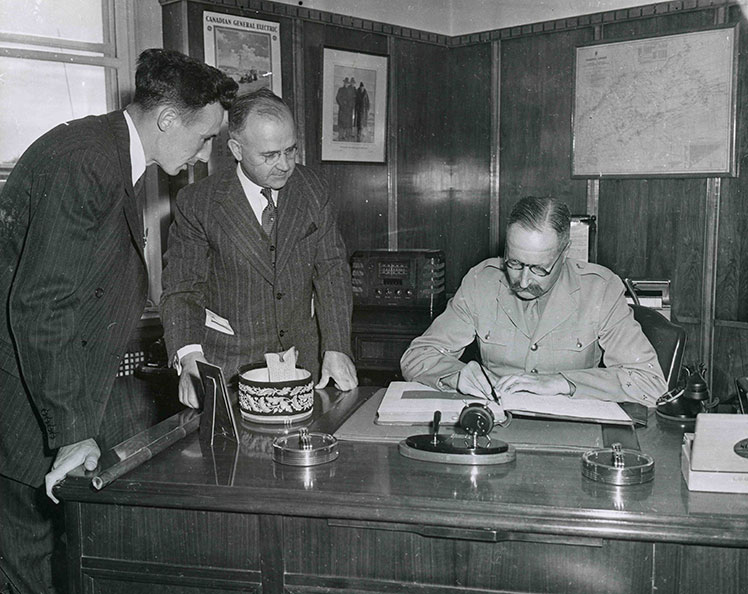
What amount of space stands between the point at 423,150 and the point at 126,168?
2.91 m

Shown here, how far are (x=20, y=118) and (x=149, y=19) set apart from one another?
74 cm

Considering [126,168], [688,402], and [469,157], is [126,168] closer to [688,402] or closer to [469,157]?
[688,402]

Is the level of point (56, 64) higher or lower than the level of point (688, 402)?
higher

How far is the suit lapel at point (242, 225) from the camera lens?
94.4 inches

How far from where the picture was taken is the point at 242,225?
2.40m

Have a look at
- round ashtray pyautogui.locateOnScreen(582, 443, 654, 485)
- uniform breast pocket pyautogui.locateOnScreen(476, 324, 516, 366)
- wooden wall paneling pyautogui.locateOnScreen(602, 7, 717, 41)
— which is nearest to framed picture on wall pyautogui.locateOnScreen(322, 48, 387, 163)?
wooden wall paneling pyautogui.locateOnScreen(602, 7, 717, 41)

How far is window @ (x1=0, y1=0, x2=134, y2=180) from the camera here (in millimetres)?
3309

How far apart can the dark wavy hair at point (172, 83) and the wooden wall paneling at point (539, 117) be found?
273 centimetres

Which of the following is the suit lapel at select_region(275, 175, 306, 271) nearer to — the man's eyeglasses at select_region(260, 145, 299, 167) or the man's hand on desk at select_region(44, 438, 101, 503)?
the man's eyeglasses at select_region(260, 145, 299, 167)

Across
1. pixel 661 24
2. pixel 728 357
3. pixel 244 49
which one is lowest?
pixel 728 357

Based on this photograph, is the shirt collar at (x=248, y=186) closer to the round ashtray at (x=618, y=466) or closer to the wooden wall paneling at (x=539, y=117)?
the round ashtray at (x=618, y=466)

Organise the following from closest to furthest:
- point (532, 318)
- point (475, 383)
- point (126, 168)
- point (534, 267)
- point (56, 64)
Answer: point (126, 168), point (475, 383), point (534, 267), point (532, 318), point (56, 64)

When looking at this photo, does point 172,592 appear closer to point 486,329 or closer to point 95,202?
point 95,202

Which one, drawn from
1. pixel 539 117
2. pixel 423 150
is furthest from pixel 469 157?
pixel 539 117
